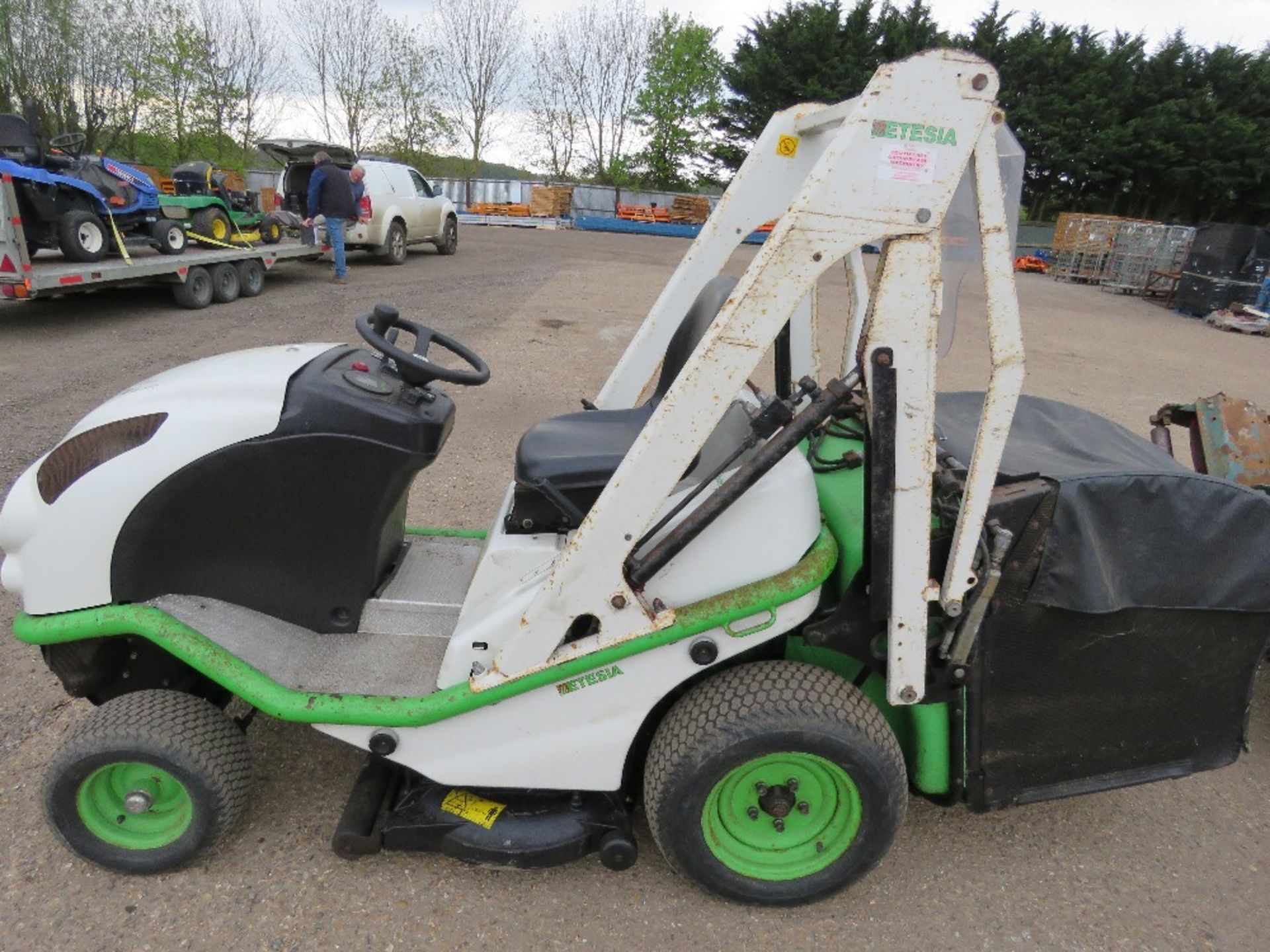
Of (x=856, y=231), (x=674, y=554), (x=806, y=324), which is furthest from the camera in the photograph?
(x=806, y=324)

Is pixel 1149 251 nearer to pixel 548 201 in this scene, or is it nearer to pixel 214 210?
pixel 548 201

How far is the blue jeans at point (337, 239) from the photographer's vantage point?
12.2 m

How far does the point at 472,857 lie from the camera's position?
2145 mm

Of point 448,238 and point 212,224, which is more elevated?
point 212,224

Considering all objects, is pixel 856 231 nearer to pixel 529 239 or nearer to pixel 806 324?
pixel 806 324

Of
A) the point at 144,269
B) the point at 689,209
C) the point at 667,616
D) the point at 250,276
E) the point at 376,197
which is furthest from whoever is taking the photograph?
the point at 689,209

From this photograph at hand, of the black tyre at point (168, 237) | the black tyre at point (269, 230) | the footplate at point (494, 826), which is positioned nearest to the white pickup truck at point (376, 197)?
the black tyre at point (269, 230)

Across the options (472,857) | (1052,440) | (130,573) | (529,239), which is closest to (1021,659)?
(1052,440)

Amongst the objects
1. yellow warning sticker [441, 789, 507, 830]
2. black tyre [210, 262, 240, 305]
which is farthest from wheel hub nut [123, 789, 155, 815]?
black tyre [210, 262, 240, 305]

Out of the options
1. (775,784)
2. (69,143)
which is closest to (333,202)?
(69,143)

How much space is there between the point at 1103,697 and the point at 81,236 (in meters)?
9.45

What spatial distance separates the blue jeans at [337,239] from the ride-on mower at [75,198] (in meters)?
2.96

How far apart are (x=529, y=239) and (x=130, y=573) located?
67.8 ft

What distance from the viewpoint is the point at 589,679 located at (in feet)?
6.75
